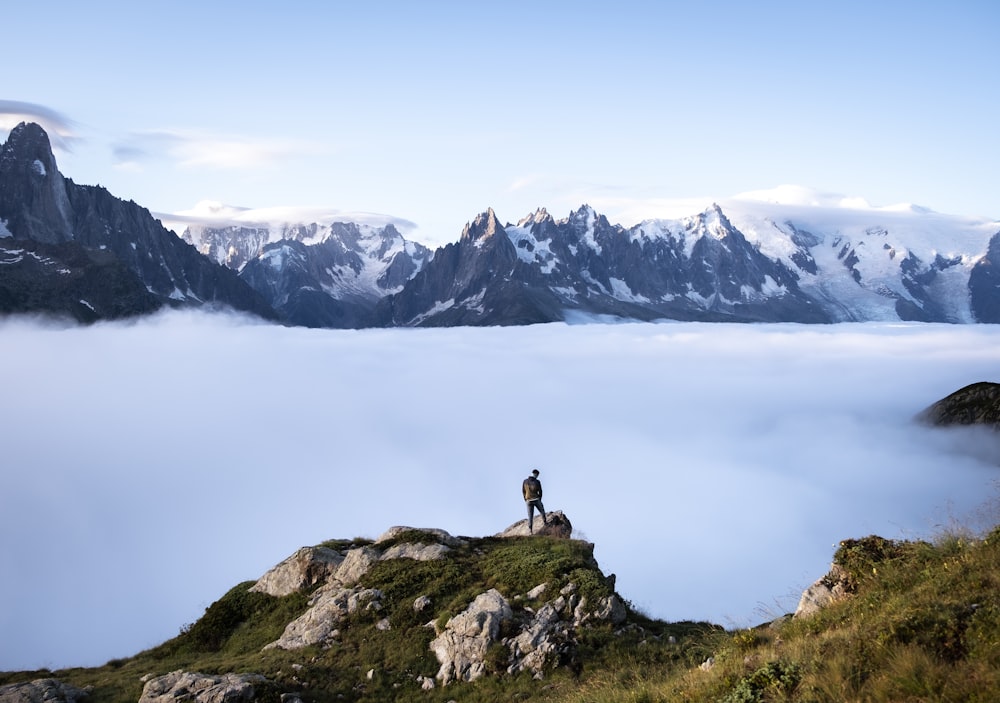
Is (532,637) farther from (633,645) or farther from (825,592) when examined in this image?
(825,592)

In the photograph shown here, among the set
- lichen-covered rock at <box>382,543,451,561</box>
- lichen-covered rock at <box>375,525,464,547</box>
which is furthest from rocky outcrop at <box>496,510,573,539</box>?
lichen-covered rock at <box>382,543,451,561</box>

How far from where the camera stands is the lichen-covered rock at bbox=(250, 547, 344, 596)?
33.9 metres

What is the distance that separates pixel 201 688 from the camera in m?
22.4

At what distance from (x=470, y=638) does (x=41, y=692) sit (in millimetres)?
16023

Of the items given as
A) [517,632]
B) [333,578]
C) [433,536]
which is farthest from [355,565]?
[517,632]

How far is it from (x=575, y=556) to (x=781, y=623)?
47.7 ft

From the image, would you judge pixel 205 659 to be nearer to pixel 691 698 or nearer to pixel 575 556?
pixel 575 556

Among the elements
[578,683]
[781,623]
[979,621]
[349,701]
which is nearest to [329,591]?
[349,701]

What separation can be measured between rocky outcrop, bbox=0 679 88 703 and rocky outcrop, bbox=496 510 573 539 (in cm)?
2090

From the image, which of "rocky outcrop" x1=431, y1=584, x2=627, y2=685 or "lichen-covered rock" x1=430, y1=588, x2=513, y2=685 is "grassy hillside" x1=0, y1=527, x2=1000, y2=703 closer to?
"rocky outcrop" x1=431, y1=584, x2=627, y2=685

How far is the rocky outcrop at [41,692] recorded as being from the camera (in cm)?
2330

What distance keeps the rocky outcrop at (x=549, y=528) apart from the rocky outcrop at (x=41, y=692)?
68.6ft

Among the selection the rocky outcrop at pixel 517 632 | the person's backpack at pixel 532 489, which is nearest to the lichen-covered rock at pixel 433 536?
the person's backpack at pixel 532 489

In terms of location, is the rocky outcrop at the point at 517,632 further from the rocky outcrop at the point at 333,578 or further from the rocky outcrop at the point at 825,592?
the rocky outcrop at the point at 825,592
